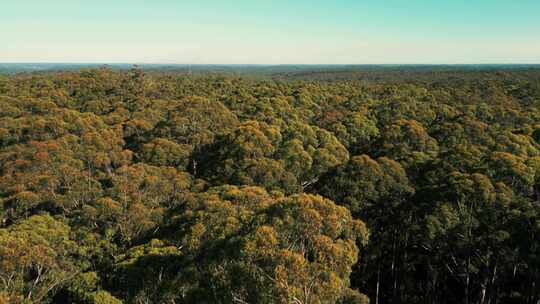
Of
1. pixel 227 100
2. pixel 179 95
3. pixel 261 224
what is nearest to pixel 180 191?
pixel 261 224

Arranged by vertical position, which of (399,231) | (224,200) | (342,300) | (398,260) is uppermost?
(224,200)

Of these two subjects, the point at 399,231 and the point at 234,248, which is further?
the point at 399,231

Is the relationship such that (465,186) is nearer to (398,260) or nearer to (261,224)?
(398,260)

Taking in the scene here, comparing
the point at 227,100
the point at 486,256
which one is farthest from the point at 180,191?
the point at 227,100

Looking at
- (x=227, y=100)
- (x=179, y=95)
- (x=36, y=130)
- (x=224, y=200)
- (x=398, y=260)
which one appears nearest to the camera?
(x=224, y=200)

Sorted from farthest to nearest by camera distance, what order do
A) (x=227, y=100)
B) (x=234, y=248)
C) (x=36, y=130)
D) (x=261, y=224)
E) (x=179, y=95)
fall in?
1. (x=179, y=95)
2. (x=227, y=100)
3. (x=36, y=130)
4. (x=261, y=224)
5. (x=234, y=248)

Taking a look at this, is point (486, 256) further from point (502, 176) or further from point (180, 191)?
point (180, 191)

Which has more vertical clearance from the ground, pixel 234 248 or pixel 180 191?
pixel 234 248
